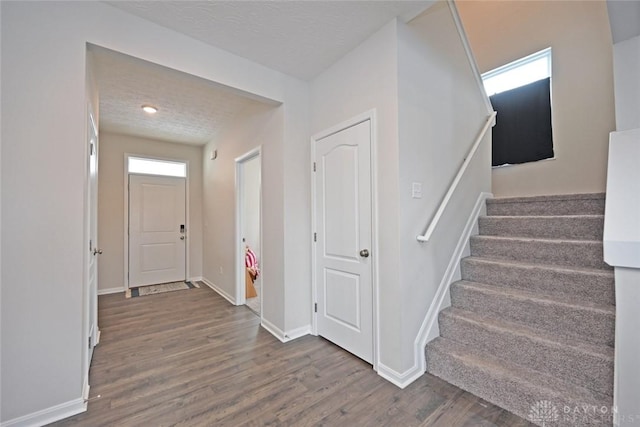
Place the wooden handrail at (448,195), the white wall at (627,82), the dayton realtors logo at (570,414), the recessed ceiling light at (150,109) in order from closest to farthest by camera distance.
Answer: the dayton realtors logo at (570,414) < the white wall at (627,82) < the wooden handrail at (448,195) < the recessed ceiling light at (150,109)

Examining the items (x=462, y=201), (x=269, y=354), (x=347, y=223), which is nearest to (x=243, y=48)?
(x=347, y=223)

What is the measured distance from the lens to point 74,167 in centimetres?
171

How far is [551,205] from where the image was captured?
265 cm

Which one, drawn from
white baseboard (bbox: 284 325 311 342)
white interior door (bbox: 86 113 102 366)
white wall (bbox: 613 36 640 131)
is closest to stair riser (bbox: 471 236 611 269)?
white wall (bbox: 613 36 640 131)

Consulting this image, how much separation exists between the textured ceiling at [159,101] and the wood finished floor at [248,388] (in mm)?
2397

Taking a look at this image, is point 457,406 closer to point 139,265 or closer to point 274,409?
point 274,409

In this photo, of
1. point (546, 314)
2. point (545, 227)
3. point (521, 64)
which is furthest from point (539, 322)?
point (521, 64)

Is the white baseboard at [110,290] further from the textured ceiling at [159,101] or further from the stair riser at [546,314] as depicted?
the stair riser at [546,314]

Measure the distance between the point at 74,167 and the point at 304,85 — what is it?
214 centimetres

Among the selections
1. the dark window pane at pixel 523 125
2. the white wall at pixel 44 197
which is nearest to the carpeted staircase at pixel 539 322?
the dark window pane at pixel 523 125

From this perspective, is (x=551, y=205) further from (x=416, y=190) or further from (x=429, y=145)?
(x=416, y=190)

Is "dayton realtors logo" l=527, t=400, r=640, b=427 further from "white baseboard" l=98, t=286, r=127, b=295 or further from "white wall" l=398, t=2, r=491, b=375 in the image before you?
"white baseboard" l=98, t=286, r=127, b=295

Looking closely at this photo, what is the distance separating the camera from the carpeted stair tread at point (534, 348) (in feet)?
5.02

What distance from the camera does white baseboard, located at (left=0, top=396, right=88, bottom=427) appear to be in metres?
1.53
